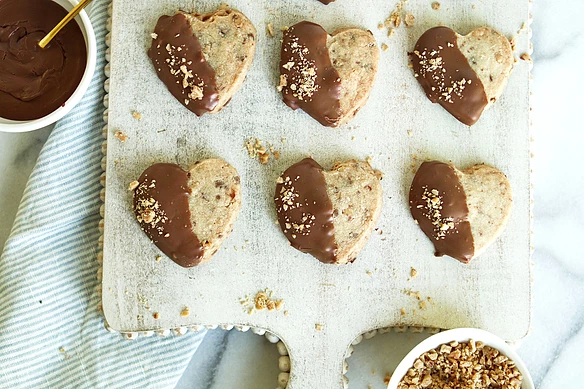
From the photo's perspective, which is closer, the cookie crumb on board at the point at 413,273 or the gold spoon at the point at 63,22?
the gold spoon at the point at 63,22

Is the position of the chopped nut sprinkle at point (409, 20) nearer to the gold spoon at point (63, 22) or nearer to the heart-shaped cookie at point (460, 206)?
the heart-shaped cookie at point (460, 206)

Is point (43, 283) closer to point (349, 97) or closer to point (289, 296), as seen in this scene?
point (289, 296)

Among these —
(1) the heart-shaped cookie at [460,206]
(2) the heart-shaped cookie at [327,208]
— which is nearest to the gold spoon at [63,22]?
(2) the heart-shaped cookie at [327,208]

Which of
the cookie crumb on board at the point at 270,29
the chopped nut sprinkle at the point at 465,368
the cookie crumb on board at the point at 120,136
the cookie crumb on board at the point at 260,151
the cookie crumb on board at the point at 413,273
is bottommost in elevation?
the chopped nut sprinkle at the point at 465,368

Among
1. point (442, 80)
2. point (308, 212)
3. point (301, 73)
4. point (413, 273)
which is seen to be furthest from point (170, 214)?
point (442, 80)

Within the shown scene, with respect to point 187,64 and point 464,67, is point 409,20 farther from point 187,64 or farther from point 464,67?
point 187,64

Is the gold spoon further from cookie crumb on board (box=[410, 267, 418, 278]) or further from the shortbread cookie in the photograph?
cookie crumb on board (box=[410, 267, 418, 278])
